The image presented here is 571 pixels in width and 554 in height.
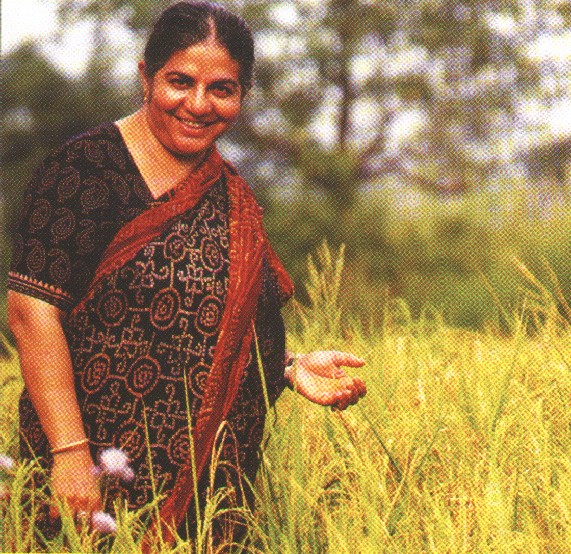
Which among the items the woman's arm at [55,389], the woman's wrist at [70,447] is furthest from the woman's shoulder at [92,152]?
the woman's wrist at [70,447]

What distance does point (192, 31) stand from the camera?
160 cm

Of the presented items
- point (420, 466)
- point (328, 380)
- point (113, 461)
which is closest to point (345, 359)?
point (328, 380)

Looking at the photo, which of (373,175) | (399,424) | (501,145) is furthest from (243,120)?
(399,424)

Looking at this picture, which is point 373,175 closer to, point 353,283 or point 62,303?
point 353,283

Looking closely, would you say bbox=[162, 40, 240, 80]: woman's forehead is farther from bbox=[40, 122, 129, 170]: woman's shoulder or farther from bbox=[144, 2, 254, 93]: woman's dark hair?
bbox=[40, 122, 129, 170]: woman's shoulder

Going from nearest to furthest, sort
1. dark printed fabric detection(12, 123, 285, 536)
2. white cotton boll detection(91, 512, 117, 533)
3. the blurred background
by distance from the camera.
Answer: white cotton boll detection(91, 512, 117, 533) < dark printed fabric detection(12, 123, 285, 536) < the blurred background

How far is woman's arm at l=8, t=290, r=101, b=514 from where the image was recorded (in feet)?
5.01

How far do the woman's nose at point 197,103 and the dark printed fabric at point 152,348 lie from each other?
6.4 inches

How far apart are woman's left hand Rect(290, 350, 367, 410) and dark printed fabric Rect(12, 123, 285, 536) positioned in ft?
0.72

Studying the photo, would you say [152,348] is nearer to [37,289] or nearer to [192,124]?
[37,289]

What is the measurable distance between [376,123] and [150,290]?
717 cm

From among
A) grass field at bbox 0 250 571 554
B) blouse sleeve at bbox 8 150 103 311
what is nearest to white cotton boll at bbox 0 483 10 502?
grass field at bbox 0 250 571 554

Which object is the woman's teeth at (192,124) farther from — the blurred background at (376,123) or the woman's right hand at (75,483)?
the blurred background at (376,123)

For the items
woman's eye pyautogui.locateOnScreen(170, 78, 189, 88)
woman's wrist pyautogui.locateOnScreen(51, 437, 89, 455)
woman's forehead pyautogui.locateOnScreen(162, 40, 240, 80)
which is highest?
woman's forehead pyautogui.locateOnScreen(162, 40, 240, 80)
